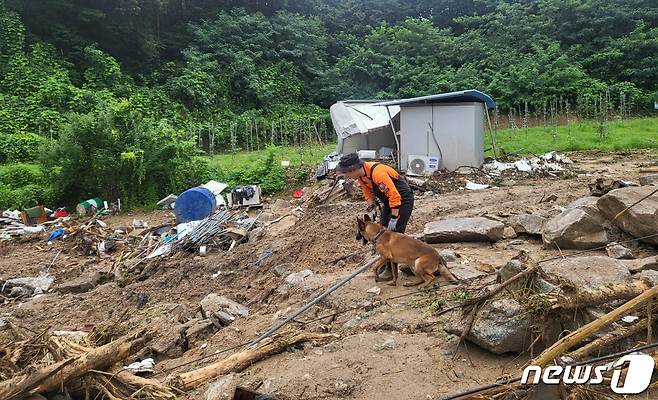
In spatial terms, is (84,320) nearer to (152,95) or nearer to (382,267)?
(382,267)

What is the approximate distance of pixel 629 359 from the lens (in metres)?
3.49

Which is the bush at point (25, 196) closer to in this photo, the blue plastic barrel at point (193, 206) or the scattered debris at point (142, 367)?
the blue plastic barrel at point (193, 206)

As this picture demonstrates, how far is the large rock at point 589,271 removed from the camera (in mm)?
4504

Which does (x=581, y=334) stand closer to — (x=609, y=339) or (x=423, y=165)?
(x=609, y=339)

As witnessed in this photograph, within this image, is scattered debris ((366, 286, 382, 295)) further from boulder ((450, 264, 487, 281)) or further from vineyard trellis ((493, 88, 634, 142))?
vineyard trellis ((493, 88, 634, 142))

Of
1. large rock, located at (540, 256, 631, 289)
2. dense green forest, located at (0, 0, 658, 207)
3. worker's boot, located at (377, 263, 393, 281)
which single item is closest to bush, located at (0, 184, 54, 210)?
dense green forest, located at (0, 0, 658, 207)

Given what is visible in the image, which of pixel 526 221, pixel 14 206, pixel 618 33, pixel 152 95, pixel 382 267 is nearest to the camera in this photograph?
pixel 382 267

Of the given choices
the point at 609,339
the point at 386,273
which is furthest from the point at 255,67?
the point at 609,339

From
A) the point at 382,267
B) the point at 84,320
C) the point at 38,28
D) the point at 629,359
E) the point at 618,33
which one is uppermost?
the point at 38,28

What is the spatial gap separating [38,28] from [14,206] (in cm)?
1982

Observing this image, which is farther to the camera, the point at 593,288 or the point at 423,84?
the point at 423,84

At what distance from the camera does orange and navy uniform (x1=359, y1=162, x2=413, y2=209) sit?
6.77 metres

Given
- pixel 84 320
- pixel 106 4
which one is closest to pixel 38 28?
pixel 106 4

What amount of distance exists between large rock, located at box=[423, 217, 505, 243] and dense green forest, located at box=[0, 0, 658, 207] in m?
11.0
